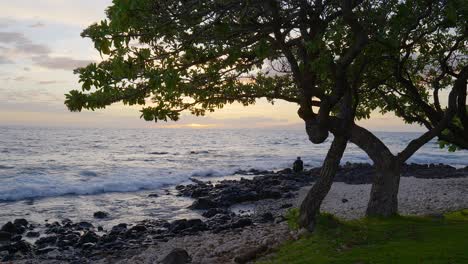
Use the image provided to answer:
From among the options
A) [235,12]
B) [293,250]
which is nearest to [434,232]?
[293,250]

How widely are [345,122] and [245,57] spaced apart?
10.8 ft

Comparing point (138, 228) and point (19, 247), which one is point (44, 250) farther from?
point (138, 228)

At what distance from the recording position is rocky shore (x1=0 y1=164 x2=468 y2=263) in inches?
553

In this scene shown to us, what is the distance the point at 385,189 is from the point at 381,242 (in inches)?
122

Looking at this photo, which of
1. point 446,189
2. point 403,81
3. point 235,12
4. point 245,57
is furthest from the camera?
point 446,189

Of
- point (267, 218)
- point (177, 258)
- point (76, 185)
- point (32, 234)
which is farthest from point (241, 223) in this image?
point (76, 185)

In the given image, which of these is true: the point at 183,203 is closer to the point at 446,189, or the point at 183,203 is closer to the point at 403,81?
the point at 446,189

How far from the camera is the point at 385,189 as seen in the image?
13406mm

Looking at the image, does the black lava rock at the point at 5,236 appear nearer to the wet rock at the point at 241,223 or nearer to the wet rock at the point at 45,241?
the wet rock at the point at 45,241

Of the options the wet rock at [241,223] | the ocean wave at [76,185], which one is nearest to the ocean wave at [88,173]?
the ocean wave at [76,185]

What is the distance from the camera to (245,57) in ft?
40.5

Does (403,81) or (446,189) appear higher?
(403,81)

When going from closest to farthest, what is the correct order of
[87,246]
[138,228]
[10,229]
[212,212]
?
[87,246] < [10,229] < [138,228] < [212,212]

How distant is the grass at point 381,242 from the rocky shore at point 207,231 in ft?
3.55
